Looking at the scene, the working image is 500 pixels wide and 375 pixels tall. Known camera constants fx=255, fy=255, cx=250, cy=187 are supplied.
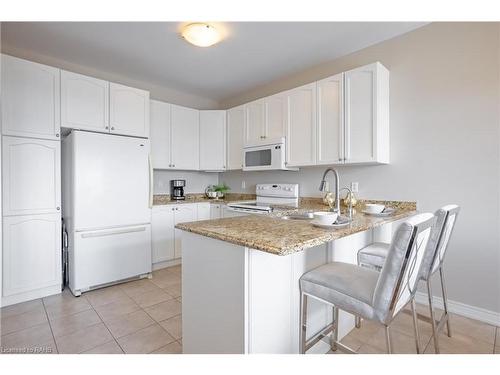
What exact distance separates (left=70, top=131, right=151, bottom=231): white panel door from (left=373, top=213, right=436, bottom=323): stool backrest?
256 cm

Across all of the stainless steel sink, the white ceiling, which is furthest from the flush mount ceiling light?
the stainless steel sink

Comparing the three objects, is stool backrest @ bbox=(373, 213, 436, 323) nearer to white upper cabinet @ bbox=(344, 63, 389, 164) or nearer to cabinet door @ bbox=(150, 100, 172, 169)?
white upper cabinet @ bbox=(344, 63, 389, 164)

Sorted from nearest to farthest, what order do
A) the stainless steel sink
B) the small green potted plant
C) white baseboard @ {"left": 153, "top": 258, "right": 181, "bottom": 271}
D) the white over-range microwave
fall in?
the stainless steel sink, the white over-range microwave, white baseboard @ {"left": 153, "top": 258, "right": 181, "bottom": 271}, the small green potted plant

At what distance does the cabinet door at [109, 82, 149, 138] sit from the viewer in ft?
9.12

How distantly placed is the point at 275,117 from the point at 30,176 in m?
2.58

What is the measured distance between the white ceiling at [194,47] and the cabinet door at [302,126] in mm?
416

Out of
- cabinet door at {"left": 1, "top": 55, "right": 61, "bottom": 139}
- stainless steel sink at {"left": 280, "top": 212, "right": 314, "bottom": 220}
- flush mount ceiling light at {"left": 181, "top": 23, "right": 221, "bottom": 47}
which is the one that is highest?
flush mount ceiling light at {"left": 181, "top": 23, "right": 221, "bottom": 47}

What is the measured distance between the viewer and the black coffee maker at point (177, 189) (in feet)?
12.3

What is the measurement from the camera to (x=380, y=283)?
42.2 inches

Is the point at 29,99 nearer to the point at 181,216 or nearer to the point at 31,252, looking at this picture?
the point at 31,252

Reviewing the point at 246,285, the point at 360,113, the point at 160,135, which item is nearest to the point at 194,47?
the point at 160,135
